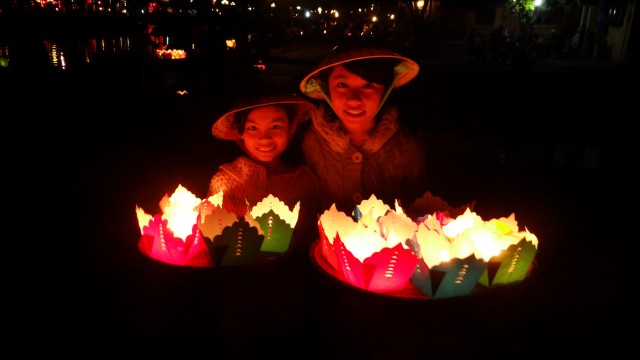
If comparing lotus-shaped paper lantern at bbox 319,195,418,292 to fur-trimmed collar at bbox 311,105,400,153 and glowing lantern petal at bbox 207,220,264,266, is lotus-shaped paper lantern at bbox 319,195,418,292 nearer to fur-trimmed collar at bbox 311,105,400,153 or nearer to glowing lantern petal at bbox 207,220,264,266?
glowing lantern petal at bbox 207,220,264,266

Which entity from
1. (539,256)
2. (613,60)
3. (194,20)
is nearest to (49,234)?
(539,256)

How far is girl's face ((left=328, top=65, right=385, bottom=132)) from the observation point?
304 centimetres

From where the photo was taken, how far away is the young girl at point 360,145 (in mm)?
3119

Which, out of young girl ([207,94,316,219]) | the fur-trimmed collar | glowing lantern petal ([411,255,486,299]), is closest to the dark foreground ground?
glowing lantern petal ([411,255,486,299])

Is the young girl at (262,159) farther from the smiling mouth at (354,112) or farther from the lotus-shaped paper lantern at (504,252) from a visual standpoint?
the lotus-shaped paper lantern at (504,252)

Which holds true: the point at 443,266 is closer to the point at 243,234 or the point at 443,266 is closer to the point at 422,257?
the point at 422,257

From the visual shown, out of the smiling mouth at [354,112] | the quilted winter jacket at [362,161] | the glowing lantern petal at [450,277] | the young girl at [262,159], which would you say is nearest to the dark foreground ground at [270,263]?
the glowing lantern petal at [450,277]

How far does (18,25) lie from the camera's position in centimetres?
819

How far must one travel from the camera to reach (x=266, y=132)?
2.93m

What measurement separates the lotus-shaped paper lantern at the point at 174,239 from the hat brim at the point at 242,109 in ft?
2.27

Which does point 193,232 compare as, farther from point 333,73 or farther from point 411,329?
point 333,73

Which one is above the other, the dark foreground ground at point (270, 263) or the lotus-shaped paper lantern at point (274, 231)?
the lotus-shaped paper lantern at point (274, 231)

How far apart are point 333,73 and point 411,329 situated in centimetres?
170

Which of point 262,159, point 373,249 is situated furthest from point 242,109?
point 373,249
